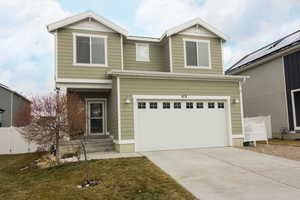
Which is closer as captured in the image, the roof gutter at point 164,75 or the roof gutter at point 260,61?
the roof gutter at point 164,75

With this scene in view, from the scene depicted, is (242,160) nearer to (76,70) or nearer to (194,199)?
(194,199)

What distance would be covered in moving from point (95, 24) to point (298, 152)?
11.2m

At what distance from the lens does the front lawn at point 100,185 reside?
5.30 metres

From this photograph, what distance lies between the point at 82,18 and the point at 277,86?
12.7 meters

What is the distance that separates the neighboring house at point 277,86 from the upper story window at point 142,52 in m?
8.23

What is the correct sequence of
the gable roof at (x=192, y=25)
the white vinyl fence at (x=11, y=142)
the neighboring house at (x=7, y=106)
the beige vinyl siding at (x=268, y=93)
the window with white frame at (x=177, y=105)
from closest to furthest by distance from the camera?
the window with white frame at (x=177, y=105) → the gable roof at (x=192, y=25) → the white vinyl fence at (x=11, y=142) → the beige vinyl siding at (x=268, y=93) → the neighboring house at (x=7, y=106)

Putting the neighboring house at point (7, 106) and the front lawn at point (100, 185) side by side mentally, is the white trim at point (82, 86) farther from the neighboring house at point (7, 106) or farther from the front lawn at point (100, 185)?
the neighboring house at point (7, 106)

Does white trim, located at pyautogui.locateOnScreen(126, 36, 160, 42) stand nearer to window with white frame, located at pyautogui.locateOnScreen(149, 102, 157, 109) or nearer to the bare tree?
window with white frame, located at pyautogui.locateOnScreen(149, 102, 157, 109)

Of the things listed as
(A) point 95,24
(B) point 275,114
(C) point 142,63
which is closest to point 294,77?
(B) point 275,114

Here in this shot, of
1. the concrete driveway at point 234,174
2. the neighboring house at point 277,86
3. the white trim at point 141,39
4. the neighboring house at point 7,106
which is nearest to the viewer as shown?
the concrete driveway at point 234,174

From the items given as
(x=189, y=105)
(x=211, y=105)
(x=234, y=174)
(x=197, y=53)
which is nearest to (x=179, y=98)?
(x=189, y=105)

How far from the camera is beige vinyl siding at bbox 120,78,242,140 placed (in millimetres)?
10625

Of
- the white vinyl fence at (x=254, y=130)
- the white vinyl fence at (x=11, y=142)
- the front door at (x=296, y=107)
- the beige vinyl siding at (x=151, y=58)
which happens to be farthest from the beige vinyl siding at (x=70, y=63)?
the front door at (x=296, y=107)

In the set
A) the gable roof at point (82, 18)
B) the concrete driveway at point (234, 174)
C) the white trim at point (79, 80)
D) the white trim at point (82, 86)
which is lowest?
the concrete driveway at point (234, 174)
